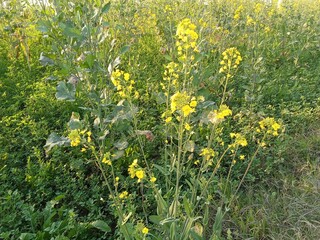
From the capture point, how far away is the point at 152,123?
2670mm

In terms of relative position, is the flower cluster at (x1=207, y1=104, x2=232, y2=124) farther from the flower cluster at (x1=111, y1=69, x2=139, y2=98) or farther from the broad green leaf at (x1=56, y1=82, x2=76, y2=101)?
the broad green leaf at (x1=56, y1=82, x2=76, y2=101)

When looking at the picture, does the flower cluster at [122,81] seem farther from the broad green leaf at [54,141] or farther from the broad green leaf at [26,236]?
the broad green leaf at [26,236]

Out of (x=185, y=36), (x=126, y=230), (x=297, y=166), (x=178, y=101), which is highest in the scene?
(x=185, y=36)

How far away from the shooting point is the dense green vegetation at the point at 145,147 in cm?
153

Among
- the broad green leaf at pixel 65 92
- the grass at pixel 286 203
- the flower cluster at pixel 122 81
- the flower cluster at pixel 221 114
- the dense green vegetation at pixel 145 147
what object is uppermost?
the flower cluster at pixel 122 81

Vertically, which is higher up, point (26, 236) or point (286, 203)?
point (26, 236)

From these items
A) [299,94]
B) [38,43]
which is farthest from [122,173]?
[38,43]

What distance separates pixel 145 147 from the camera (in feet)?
7.98

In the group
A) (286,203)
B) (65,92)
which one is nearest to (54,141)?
(65,92)

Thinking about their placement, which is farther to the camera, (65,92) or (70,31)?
(65,92)

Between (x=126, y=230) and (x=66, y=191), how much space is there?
2.47 ft

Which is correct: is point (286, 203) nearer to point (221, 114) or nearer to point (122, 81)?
point (221, 114)

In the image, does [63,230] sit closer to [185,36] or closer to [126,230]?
[126,230]

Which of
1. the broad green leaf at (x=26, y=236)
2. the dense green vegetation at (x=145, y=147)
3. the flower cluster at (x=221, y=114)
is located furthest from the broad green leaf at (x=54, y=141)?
the flower cluster at (x=221, y=114)
